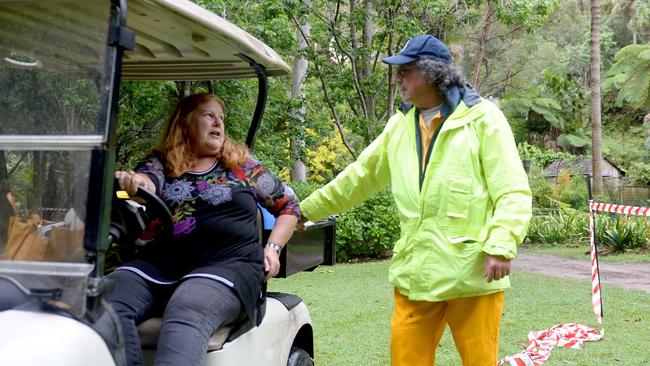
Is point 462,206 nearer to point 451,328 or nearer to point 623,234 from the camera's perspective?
point 451,328

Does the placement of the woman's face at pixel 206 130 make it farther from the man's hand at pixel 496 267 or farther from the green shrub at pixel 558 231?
the green shrub at pixel 558 231

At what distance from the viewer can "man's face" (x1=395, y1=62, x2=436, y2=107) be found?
11.4ft

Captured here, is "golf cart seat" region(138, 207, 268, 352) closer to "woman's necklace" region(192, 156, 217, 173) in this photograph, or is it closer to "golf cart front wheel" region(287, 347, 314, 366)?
"golf cart front wheel" region(287, 347, 314, 366)

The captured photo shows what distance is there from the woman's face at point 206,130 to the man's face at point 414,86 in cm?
83

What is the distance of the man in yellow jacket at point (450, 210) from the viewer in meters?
3.30

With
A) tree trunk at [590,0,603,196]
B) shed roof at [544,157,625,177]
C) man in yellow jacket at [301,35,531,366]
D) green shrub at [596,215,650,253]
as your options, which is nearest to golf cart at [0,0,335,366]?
man in yellow jacket at [301,35,531,366]

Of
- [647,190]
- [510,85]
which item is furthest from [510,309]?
[510,85]

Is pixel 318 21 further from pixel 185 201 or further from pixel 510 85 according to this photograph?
pixel 510 85

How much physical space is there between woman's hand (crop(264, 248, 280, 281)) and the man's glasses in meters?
Result: 0.98

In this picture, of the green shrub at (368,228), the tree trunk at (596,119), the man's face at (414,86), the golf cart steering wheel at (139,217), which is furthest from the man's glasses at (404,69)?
the tree trunk at (596,119)

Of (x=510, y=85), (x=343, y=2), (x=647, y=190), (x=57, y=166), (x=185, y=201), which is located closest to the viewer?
(x=57, y=166)

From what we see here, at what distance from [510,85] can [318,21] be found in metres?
26.7

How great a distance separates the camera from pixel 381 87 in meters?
12.8

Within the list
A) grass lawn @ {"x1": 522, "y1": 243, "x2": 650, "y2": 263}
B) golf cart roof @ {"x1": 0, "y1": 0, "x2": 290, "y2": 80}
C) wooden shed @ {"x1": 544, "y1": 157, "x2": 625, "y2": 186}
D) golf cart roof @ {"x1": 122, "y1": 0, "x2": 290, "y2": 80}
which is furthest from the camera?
wooden shed @ {"x1": 544, "y1": 157, "x2": 625, "y2": 186}
